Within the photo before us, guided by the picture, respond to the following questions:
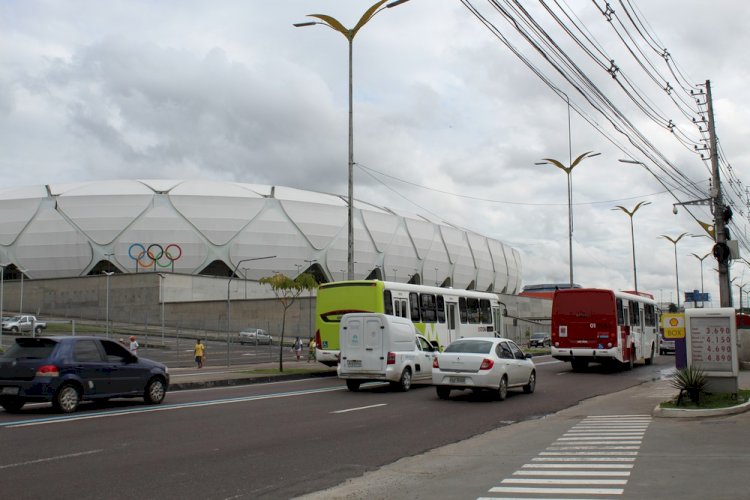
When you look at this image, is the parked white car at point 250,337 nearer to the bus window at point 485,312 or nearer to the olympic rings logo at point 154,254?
the bus window at point 485,312

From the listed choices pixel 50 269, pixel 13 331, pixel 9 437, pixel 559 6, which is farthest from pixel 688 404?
pixel 50 269

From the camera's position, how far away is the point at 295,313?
65625 mm

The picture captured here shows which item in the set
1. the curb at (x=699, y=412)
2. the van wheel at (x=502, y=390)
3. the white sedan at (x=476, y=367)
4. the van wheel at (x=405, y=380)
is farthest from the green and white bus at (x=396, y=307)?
the curb at (x=699, y=412)

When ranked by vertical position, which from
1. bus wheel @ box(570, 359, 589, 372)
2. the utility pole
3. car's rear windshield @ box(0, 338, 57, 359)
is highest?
the utility pole

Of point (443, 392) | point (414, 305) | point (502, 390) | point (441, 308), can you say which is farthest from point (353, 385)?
point (441, 308)

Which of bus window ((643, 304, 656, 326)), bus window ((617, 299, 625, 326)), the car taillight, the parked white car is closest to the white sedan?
the car taillight

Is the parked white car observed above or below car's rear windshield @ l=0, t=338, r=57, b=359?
below

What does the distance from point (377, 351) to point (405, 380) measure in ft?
3.86

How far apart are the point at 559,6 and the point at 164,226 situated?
7607 cm

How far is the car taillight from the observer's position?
1338 cm

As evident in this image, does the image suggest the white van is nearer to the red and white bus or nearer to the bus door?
the bus door

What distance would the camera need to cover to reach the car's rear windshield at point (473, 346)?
55.8ft

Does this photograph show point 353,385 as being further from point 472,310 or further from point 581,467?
point 581,467

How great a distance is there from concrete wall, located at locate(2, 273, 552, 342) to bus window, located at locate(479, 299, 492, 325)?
29816mm
